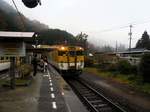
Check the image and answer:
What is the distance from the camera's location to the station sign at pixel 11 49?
53.9 feet

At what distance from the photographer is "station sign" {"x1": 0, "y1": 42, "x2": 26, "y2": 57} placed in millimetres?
16438

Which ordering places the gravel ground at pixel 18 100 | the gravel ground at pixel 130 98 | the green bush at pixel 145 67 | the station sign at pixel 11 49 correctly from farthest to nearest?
the green bush at pixel 145 67 < the station sign at pixel 11 49 < the gravel ground at pixel 130 98 < the gravel ground at pixel 18 100

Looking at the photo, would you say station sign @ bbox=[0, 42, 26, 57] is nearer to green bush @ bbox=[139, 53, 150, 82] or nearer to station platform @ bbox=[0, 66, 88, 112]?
station platform @ bbox=[0, 66, 88, 112]

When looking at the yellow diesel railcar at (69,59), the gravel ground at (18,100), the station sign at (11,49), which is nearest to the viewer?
the gravel ground at (18,100)

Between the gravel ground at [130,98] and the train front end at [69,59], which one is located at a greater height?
the train front end at [69,59]

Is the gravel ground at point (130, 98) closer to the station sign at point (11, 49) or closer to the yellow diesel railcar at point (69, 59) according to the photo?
the station sign at point (11, 49)

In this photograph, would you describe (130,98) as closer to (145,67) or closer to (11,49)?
(145,67)

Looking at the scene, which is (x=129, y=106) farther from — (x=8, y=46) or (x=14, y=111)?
(x=8, y=46)

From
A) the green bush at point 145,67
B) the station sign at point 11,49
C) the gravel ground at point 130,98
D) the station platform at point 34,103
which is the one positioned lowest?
the gravel ground at point 130,98

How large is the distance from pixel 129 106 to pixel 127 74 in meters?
13.7

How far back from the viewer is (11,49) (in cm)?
1650

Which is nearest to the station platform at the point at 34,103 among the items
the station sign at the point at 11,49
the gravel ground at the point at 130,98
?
the station sign at the point at 11,49

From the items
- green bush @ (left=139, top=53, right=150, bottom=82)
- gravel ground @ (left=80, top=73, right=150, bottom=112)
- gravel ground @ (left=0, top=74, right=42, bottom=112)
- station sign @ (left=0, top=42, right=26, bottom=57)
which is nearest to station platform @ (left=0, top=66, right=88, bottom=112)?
gravel ground @ (left=0, top=74, right=42, bottom=112)

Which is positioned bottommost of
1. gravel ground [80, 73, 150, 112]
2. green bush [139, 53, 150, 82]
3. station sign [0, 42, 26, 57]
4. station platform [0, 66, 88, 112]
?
gravel ground [80, 73, 150, 112]
